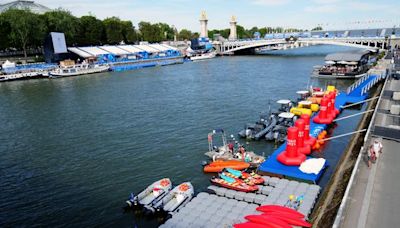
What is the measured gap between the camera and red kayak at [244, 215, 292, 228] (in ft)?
64.0

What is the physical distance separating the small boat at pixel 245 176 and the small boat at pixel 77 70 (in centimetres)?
9009

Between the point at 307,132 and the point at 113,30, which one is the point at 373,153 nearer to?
the point at 307,132

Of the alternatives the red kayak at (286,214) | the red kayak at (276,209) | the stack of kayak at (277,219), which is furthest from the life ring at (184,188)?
the red kayak at (286,214)

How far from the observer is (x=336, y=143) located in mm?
37375

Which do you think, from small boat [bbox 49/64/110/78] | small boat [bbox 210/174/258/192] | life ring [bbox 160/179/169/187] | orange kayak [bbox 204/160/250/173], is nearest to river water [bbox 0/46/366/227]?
orange kayak [bbox 204/160/250/173]

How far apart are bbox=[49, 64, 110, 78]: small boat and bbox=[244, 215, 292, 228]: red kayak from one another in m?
97.9

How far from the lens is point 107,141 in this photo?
4091 centimetres

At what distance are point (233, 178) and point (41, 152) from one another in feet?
80.6

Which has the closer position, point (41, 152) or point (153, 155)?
point (153, 155)

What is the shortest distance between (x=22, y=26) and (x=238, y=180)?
112 metres

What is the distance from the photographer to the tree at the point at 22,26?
363ft

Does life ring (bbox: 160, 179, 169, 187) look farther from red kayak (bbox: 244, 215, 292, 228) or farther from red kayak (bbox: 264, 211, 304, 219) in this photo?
red kayak (bbox: 264, 211, 304, 219)

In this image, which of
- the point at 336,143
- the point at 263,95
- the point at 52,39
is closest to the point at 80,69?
the point at 52,39

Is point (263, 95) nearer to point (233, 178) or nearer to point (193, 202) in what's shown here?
point (233, 178)
